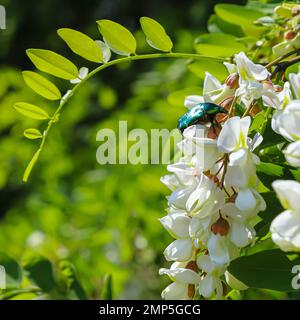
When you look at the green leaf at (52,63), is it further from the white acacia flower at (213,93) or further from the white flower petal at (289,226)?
the white flower petal at (289,226)

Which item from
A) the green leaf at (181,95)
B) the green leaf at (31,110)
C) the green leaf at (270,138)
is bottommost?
the green leaf at (270,138)

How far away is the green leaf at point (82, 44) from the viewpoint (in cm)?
65

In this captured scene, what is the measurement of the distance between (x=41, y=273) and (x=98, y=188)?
0.90 meters

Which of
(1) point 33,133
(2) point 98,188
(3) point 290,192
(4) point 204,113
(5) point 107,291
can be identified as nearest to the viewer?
(3) point 290,192

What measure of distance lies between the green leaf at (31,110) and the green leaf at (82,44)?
0.22 ft

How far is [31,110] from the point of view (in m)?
0.67

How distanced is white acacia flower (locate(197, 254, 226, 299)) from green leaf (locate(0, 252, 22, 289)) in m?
0.38

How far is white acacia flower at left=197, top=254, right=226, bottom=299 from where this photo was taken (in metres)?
0.52

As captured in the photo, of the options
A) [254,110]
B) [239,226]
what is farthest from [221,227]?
[254,110]

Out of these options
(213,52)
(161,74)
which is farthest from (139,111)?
(213,52)

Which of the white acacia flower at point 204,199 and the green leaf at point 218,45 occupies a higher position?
the green leaf at point 218,45

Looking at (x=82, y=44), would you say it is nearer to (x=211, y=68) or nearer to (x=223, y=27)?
(x=211, y=68)

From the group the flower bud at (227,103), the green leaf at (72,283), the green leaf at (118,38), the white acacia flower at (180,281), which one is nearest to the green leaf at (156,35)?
the green leaf at (118,38)

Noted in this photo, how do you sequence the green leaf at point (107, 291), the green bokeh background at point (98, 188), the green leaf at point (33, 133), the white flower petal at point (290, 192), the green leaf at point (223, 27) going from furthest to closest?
the green bokeh background at point (98, 188) < the green leaf at point (223, 27) < the green leaf at point (107, 291) < the green leaf at point (33, 133) < the white flower petal at point (290, 192)
